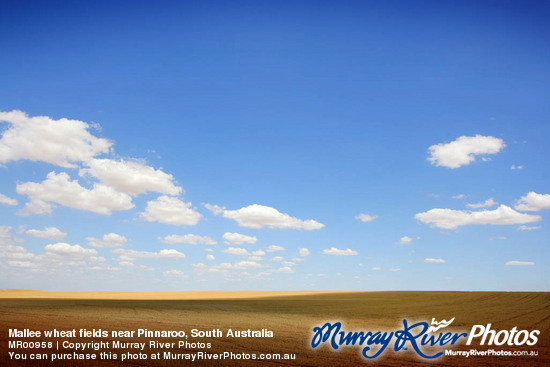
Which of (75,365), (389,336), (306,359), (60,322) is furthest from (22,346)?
(389,336)

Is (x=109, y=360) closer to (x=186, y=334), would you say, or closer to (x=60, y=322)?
(x=186, y=334)

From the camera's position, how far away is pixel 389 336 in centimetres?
2281

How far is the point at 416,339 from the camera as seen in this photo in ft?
73.0

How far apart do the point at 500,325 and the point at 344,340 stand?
13637 mm

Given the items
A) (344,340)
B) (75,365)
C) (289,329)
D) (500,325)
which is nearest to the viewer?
(75,365)

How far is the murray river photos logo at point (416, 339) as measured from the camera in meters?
19.2

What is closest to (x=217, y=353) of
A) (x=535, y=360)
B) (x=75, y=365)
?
(x=75, y=365)

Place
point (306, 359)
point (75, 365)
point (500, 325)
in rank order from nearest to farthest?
1. point (75, 365)
2. point (306, 359)
3. point (500, 325)

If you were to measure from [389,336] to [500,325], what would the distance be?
33.6ft

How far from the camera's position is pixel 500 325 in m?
27.5

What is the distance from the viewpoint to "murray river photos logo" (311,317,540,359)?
19.2 m

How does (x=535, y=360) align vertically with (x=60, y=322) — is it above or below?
below

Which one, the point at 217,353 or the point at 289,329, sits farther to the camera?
the point at 289,329

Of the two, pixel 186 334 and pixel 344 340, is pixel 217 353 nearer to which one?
pixel 186 334
